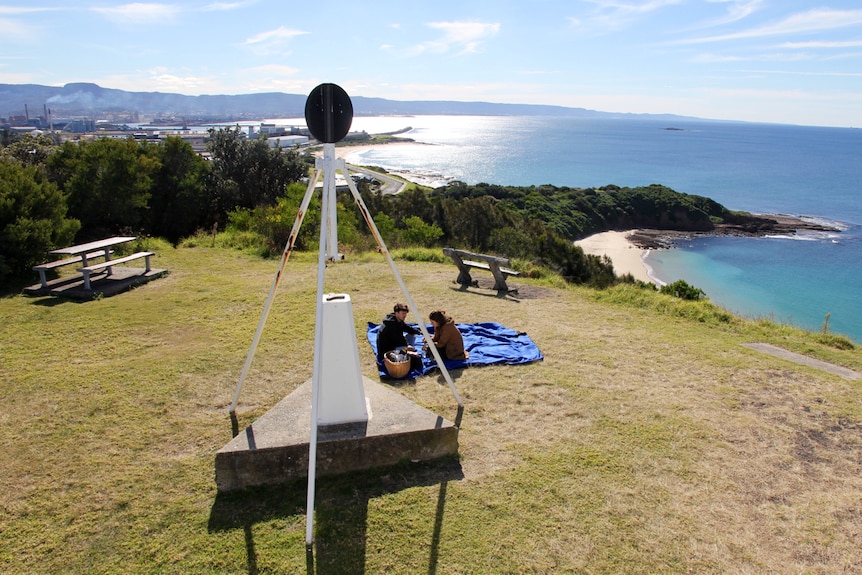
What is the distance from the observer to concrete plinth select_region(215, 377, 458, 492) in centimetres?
456

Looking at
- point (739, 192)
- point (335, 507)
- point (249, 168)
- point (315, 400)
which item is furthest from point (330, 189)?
point (739, 192)

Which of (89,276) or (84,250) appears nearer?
(89,276)

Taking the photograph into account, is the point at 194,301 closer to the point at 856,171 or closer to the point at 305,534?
the point at 305,534

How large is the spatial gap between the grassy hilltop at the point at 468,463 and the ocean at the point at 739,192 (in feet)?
21.4

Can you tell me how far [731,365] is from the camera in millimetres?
7707

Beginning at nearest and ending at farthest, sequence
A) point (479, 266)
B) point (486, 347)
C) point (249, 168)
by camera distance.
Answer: point (486, 347) → point (479, 266) → point (249, 168)

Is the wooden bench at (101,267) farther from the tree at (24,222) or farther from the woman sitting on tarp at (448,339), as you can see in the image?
the woman sitting on tarp at (448,339)

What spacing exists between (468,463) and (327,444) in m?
1.40

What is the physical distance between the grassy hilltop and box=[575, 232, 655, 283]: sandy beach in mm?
26658

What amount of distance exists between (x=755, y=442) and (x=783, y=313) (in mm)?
28435

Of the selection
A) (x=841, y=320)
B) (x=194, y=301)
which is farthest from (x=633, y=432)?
(x=841, y=320)

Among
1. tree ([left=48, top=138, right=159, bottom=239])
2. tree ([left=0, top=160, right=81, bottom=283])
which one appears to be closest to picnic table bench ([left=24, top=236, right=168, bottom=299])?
tree ([left=0, top=160, right=81, bottom=283])

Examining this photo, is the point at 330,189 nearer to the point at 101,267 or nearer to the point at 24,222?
the point at 101,267

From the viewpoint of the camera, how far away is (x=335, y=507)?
14.4ft
